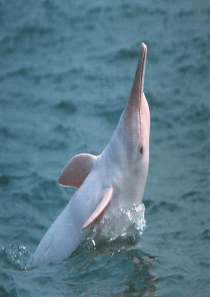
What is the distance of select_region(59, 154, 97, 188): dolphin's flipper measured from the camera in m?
6.39

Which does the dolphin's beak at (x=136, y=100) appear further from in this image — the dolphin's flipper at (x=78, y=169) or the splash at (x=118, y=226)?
the splash at (x=118, y=226)

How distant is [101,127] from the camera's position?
37.5 feet

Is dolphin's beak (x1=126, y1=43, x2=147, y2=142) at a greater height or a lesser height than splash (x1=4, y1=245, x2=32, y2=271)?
greater

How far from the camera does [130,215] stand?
244 inches

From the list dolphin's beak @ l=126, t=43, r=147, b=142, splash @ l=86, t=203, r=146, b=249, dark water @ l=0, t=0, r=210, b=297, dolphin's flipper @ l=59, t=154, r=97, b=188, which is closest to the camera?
dolphin's beak @ l=126, t=43, r=147, b=142

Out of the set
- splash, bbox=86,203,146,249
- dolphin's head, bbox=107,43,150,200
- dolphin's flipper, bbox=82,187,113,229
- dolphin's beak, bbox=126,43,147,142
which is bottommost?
splash, bbox=86,203,146,249

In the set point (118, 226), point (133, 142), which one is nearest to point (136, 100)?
point (133, 142)

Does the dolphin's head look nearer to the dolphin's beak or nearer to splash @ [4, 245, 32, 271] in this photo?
the dolphin's beak

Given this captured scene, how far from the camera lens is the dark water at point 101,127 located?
19.5 feet

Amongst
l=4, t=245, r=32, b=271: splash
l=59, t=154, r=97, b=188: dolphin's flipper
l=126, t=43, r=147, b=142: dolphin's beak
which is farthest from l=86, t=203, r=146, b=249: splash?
l=126, t=43, r=147, b=142: dolphin's beak

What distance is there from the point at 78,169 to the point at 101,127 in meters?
5.08

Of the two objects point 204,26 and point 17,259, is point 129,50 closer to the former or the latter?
point 204,26

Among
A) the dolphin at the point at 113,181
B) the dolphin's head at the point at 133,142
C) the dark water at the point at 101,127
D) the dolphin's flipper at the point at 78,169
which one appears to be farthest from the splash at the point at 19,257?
the dolphin's head at the point at 133,142

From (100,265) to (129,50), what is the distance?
9.04 meters
